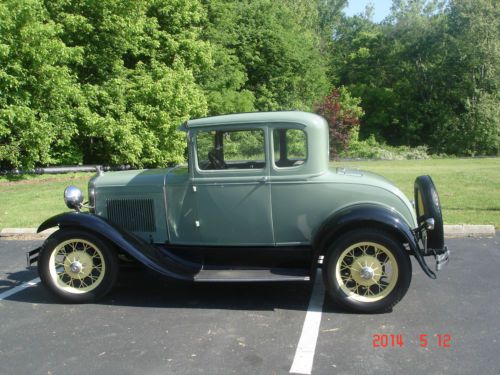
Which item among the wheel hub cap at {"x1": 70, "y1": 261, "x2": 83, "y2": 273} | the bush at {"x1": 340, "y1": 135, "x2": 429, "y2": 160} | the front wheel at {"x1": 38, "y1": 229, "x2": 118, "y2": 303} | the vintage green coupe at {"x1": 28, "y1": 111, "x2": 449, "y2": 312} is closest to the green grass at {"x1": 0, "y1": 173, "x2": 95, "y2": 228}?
the front wheel at {"x1": 38, "y1": 229, "x2": 118, "y2": 303}

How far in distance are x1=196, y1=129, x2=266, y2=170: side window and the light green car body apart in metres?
0.07

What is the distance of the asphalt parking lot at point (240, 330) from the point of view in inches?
136

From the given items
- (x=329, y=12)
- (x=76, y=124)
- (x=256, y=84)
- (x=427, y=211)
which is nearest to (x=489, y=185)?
(x=427, y=211)

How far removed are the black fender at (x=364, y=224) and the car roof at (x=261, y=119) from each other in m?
0.94

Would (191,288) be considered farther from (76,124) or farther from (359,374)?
(76,124)

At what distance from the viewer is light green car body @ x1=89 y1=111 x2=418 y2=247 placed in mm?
4617

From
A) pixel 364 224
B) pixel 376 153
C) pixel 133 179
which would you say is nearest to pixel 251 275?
pixel 364 224

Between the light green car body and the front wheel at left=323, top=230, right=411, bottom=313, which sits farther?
the light green car body

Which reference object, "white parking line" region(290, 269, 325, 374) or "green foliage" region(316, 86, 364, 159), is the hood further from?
"green foliage" region(316, 86, 364, 159)

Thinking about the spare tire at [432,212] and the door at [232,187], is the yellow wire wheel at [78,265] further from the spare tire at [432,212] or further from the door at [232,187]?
the spare tire at [432,212]

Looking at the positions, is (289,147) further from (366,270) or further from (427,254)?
(427,254)

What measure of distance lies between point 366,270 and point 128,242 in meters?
2.38

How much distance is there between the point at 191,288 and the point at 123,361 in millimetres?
1781

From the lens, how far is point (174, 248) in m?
5.07
